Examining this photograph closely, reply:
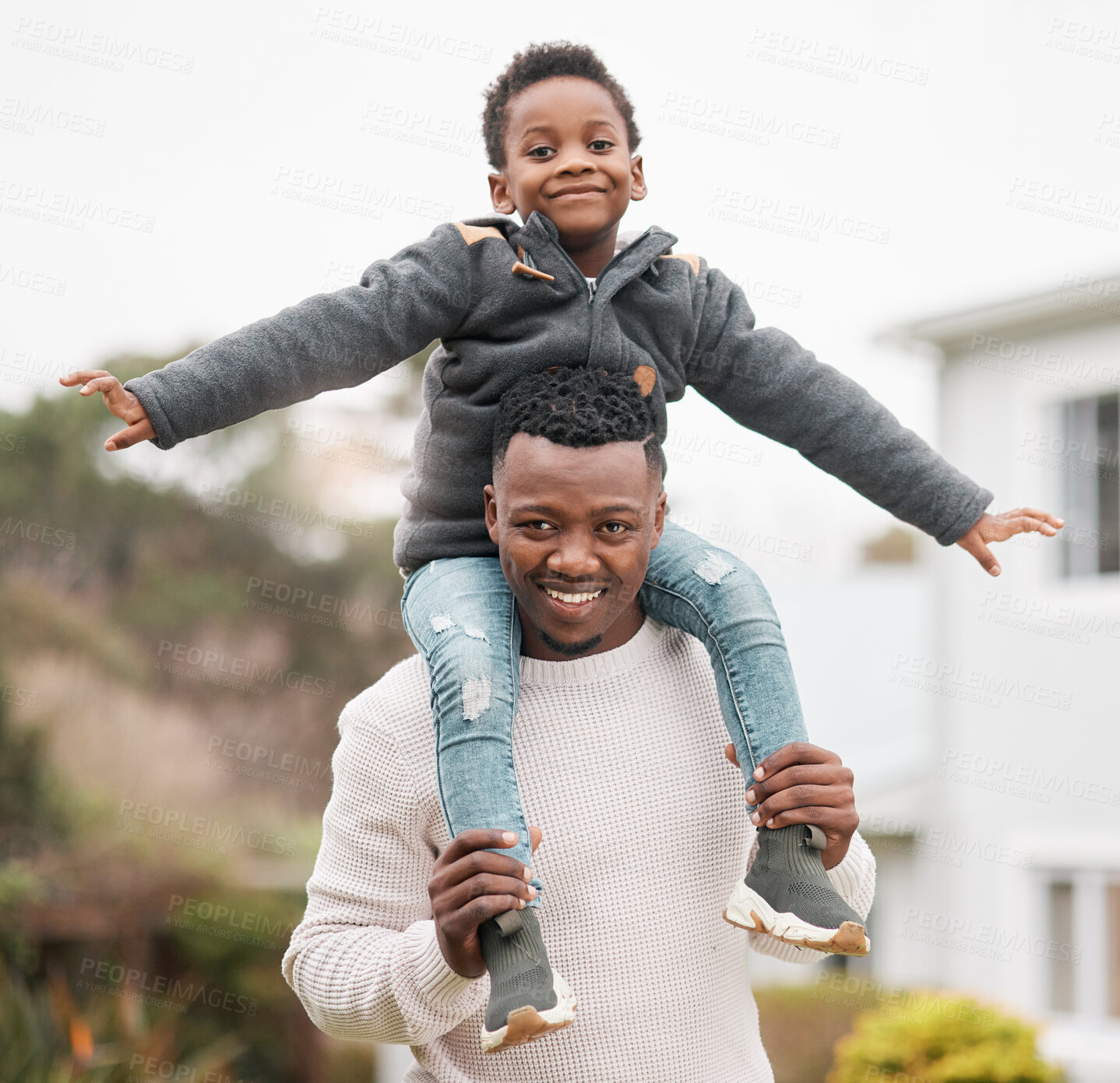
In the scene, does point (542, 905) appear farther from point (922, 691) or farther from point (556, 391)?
point (922, 691)

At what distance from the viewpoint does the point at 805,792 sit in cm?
217

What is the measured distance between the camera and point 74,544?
14.5 meters

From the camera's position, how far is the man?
7.34 feet

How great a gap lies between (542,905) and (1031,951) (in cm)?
745

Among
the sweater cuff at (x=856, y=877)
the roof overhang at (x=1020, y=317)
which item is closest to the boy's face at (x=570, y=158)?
the sweater cuff at (x=856, y=877)

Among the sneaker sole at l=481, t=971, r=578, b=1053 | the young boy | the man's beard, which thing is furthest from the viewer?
the man's beard

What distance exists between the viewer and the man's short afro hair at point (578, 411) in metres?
2.25

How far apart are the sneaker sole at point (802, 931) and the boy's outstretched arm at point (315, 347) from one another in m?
1.13

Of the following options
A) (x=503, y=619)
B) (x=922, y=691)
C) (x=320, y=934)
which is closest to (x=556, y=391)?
(x=503, y=619)

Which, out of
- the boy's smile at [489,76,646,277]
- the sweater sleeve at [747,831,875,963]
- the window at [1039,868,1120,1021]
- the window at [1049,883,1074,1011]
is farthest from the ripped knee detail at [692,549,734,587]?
the window at [1049,883,1074,1011]

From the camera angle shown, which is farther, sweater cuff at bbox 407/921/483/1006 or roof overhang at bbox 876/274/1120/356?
roof overhang at bbox 876/274/1120/356

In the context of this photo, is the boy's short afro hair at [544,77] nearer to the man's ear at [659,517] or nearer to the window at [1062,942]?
the man's ear at [659,517]

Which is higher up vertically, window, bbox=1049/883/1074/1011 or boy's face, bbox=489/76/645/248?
boy's face, bbox=489/76/645/248

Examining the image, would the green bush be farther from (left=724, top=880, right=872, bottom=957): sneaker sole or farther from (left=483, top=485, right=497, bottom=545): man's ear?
(left=483, top=485, right=497, bottom=545): man's ear
